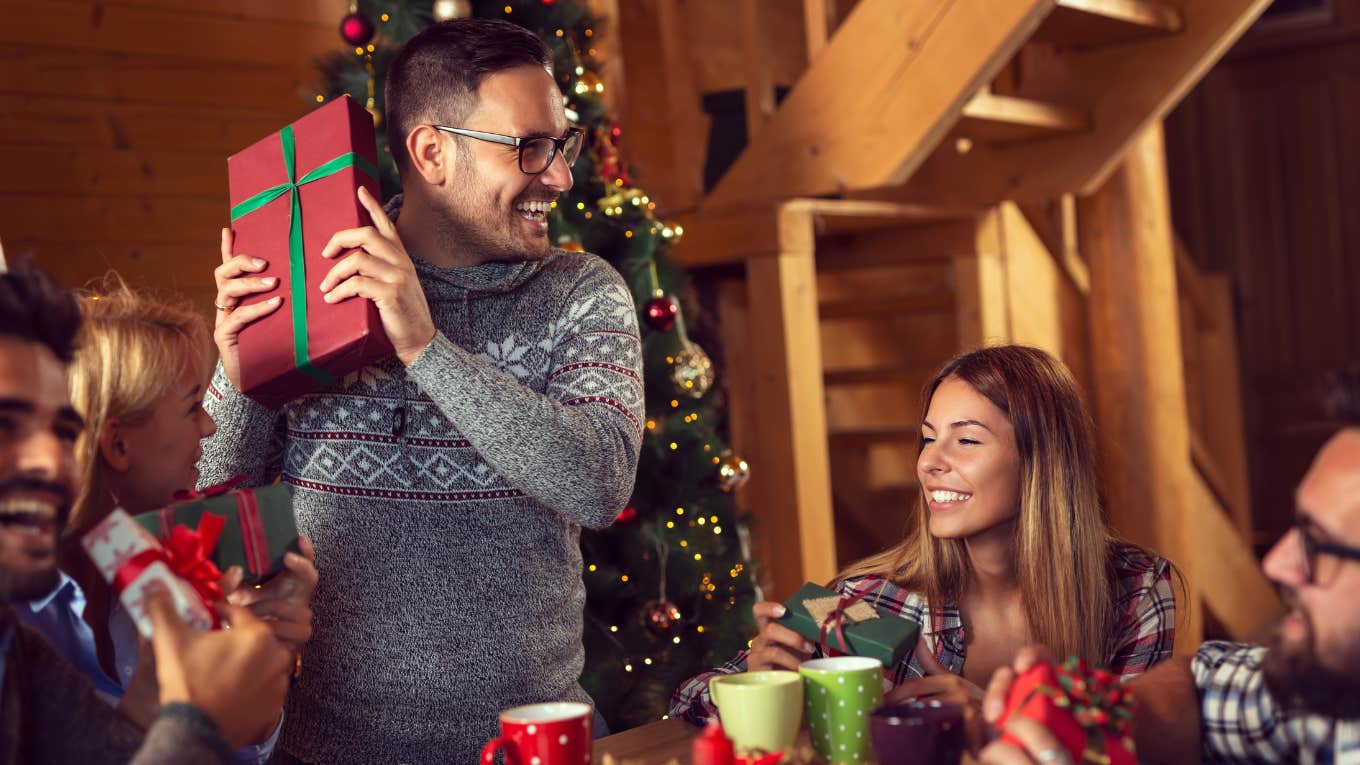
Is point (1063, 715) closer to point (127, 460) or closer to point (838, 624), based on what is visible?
point (838, 624)

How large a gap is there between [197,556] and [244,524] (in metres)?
0.09

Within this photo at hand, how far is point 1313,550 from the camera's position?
41.2 inches

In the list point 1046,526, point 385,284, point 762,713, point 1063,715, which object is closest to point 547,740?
point 762,713

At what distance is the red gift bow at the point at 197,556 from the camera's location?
1096mm

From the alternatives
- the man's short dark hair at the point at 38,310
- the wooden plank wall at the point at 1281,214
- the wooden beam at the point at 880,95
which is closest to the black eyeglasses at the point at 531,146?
the man's short dark hair at the point at 38,310

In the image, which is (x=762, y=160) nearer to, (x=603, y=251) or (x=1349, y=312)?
(x=603, y=251)

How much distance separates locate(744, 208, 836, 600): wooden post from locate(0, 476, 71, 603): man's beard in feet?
8.60

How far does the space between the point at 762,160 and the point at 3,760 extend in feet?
9.22

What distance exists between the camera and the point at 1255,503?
637 cm

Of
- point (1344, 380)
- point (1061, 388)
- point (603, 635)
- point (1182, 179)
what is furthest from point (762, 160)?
point (1182, 179)

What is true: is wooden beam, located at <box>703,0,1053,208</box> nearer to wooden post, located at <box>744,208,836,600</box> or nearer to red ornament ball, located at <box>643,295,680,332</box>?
wooden post, located at <box>744,208,836,600</box>

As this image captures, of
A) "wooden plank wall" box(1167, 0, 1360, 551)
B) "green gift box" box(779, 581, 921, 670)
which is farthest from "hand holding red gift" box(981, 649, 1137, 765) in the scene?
"wooden plank wall" box(1167, 0, 1360, 551)

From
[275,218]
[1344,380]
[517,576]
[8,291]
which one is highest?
[275,218]

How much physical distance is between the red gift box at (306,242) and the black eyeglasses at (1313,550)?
0.91 meters
